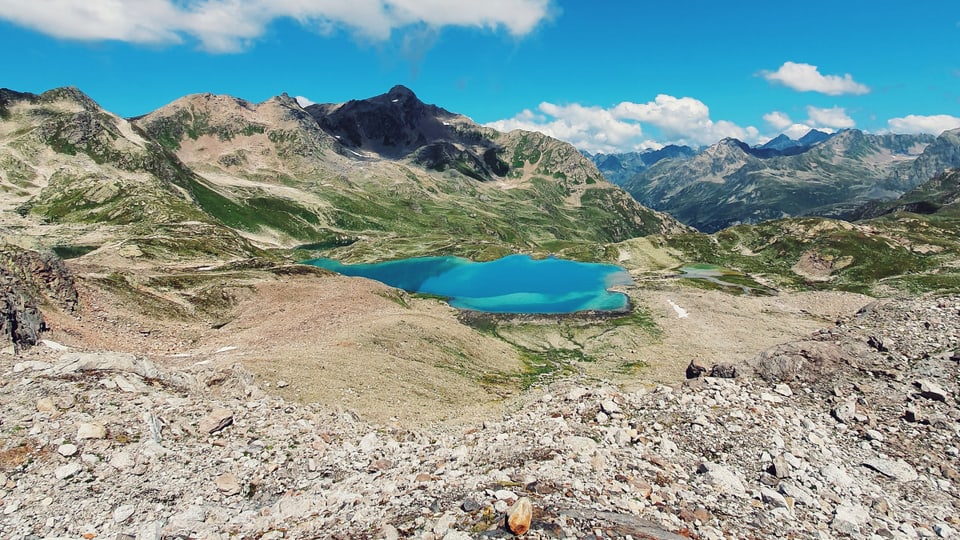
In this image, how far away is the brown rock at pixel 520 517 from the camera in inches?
548

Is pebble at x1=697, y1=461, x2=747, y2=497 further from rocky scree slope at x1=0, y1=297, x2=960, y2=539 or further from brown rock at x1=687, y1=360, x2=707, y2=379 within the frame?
brown rock at x1=687, y1=360, x2=707, y2=379

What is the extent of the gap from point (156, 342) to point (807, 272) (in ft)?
724

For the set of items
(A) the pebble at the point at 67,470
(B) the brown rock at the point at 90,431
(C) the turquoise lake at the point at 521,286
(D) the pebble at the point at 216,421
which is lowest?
(C) the turquoise lake at the point at 521,286

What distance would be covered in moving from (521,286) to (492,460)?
135263 mm

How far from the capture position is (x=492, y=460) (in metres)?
22.0

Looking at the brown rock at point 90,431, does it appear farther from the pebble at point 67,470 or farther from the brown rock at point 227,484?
the brown rock at point 227,484

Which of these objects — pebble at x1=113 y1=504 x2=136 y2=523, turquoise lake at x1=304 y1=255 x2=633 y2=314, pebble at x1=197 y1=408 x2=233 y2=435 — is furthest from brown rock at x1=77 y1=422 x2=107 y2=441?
turquoise lake at x1=304 y1=255 x2=633 y2=314

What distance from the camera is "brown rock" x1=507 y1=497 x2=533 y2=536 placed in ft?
45.7

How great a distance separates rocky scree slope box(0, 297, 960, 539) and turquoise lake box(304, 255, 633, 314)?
8777 centimetres

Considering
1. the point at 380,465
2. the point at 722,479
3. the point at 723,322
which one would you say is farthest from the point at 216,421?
the point at 723,322

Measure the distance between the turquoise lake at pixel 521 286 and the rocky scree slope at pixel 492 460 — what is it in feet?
288

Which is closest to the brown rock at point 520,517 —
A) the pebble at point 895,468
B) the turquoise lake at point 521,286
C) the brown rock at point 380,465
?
the brown rock at point 380,465

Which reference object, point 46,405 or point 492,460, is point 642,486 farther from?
point 46,405

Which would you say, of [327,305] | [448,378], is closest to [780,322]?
[448,378]
